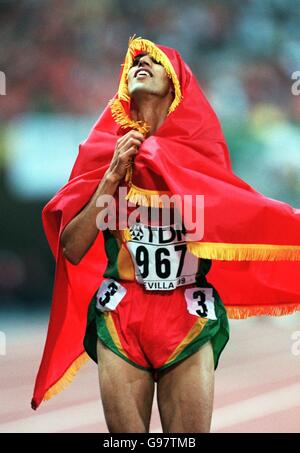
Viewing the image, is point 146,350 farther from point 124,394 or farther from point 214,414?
point 214,414

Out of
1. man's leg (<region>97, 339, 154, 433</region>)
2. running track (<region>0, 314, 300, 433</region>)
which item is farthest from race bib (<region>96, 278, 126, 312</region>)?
running track (<region>0, 314, 300, 433</region>)

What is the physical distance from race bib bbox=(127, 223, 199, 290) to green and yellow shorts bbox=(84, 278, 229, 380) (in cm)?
3

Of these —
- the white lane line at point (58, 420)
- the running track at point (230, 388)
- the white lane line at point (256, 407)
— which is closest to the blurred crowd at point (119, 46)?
the running track at point (230, 388)

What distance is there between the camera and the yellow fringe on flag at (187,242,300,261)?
2014mm

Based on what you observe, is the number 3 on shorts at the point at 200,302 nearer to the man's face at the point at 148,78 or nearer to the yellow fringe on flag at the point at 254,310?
the yellow fringe on flag at the point at 254,310

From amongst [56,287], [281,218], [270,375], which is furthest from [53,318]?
[270,375]

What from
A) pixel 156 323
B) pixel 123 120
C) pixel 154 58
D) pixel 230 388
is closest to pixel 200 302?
pixel 156 323

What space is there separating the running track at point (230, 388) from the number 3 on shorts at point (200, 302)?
109cm

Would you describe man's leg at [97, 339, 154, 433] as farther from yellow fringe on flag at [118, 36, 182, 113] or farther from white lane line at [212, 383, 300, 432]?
white lane line at [212, 383, 300, 432]

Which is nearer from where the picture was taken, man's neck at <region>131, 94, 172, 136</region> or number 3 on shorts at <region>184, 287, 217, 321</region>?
number 3 on shorts at <region>184, 287, 217, 321</region>

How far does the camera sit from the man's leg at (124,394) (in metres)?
1.99

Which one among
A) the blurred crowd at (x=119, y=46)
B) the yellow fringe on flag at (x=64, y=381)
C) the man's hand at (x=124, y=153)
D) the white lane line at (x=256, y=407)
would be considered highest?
the blurred crowd at (x=119, y=46)

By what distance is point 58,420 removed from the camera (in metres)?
3.10

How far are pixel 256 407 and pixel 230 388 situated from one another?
0.26 m
